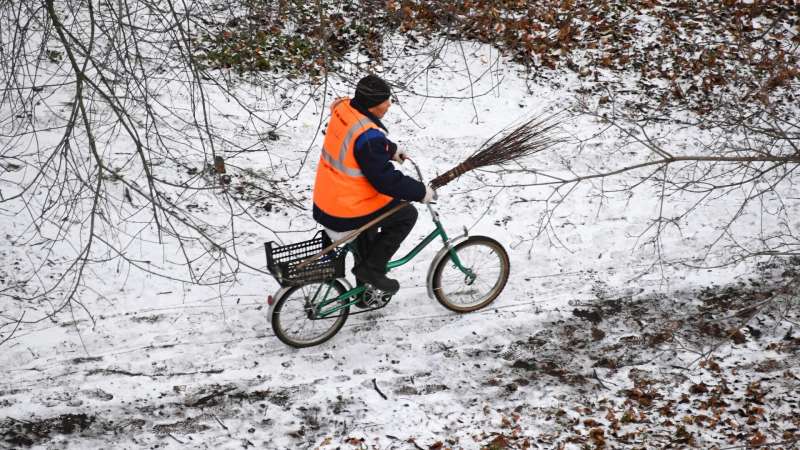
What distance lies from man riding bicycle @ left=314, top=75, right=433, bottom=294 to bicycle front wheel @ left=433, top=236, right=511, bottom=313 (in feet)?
2.01

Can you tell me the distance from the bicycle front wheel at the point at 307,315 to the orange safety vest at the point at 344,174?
2.25 feet

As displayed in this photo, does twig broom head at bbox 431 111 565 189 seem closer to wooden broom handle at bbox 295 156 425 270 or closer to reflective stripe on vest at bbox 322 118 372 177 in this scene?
wooden broom handle at bbox 295 156 425 270

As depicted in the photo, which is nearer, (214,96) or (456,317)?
(456,317)

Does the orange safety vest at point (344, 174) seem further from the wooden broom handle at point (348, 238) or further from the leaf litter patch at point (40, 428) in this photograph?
the leaf litter patch at point (40, 428)

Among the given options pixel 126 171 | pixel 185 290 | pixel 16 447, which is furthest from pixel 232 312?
pixel 126 171

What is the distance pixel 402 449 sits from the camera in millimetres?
4516

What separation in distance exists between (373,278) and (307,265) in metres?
0.54

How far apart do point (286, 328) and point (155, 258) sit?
1582 millimetres

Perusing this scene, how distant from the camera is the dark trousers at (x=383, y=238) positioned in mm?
4906

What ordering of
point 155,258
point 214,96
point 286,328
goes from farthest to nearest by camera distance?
point 214,96
point 155,258
point 286,328

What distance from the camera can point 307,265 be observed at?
15.9ft

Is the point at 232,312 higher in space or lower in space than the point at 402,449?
higher

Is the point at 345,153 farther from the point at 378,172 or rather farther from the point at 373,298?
the point at 373,298

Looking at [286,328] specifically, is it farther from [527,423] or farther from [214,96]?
[214,96]
